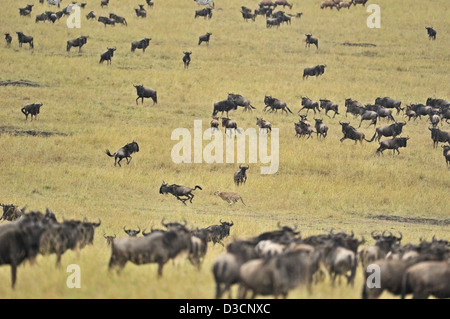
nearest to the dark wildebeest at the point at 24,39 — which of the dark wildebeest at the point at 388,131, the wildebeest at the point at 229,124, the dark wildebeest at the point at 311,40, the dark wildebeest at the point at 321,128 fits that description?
the dark wildebeest at the point at 311,40

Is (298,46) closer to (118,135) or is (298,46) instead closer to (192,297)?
(118,135)

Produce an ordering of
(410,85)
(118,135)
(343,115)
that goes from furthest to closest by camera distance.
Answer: (410,85) < (343,115) < (118,135)

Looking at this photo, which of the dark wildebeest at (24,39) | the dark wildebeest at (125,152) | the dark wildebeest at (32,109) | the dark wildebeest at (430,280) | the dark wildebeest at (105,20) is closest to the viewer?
the dark wildebeest at (430,280)

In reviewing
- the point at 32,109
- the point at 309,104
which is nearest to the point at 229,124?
the point at 309,104

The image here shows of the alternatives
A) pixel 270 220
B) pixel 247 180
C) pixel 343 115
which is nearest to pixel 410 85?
pixel 343 115

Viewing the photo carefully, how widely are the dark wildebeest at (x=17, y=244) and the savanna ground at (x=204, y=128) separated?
24cm

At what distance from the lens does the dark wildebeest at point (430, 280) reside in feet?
37.8

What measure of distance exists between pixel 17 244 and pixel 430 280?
6031mm

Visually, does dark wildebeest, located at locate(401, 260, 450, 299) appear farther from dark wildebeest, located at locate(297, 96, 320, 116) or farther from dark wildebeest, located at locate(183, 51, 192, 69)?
dark wildebeest, located at locate(183, 51, 192, 69)

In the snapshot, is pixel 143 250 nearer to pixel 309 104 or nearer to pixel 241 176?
pixel 241 176

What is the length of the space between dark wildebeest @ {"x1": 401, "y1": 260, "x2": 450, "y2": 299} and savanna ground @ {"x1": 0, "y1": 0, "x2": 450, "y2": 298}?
0.96 m

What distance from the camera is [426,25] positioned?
6588cm

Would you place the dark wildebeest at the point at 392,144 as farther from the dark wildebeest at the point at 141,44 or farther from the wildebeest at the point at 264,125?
the dark wildebeest at the point at 141,44
